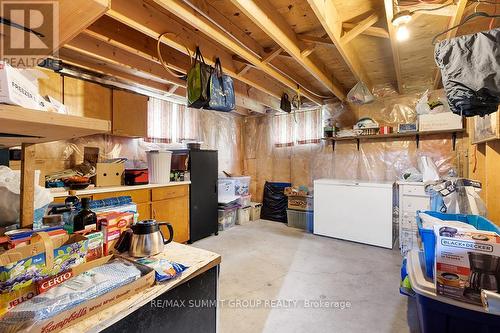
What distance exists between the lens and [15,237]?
802 mm

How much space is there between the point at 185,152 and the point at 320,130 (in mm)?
2471

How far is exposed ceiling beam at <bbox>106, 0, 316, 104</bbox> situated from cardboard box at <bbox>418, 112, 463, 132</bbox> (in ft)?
8.31

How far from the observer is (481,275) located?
979mm

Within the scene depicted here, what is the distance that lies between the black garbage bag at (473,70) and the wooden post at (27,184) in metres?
2.10

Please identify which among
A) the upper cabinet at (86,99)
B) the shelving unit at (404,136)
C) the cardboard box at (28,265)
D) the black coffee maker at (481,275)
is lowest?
the black coffee maker at (481,275)

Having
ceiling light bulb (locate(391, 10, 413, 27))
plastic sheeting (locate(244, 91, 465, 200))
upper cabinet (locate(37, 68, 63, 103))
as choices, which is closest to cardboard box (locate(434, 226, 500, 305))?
ceiling light bulb (locate(391, 10, 413, 27))

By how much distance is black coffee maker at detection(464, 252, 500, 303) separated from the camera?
0.96 m

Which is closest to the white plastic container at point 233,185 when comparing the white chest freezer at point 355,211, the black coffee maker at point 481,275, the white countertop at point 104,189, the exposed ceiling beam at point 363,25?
the white countertop at point 104,189

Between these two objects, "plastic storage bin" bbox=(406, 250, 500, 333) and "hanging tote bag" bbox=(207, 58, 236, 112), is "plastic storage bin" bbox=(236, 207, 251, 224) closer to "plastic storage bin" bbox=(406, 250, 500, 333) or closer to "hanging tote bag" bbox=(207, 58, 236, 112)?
"hanging tote bag" bbox=(207, 58, 236, 112)

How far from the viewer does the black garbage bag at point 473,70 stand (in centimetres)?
121

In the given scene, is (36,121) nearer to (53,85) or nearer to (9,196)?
(9,196)

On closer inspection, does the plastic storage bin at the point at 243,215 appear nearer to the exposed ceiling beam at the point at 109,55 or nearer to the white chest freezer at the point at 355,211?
the white chest freezer at the point at 355,211

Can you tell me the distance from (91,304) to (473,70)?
1.92m

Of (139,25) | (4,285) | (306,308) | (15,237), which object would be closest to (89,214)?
(15,237)
